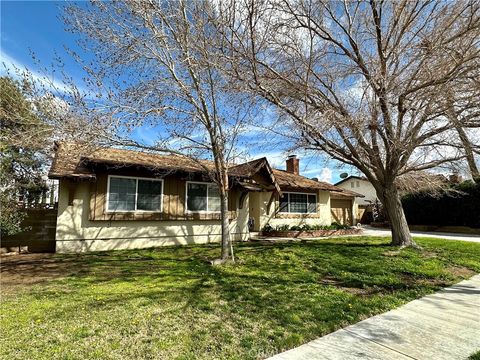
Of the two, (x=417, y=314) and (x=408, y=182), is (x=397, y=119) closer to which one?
(x=408, y=182)

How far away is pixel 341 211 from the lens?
2466 centimetres

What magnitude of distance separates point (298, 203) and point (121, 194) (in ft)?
38.4

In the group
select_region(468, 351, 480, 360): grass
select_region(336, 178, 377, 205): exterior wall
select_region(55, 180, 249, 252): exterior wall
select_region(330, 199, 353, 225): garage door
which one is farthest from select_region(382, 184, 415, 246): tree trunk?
select_region(336, 178, 377, 205): exterior wall

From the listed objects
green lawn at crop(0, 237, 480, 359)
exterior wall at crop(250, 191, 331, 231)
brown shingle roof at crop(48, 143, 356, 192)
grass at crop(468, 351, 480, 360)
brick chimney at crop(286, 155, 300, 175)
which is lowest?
grass at crop(468, 351, 480, 360)

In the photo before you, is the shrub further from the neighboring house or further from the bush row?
the neighboring house

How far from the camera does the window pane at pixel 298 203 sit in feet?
64.0

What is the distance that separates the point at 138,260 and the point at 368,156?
344 inches

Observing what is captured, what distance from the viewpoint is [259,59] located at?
9070mm

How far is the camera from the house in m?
11.2

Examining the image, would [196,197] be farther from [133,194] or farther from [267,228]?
[267,228]

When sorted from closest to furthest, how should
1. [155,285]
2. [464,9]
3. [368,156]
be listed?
[155,285] < [464,9] < [368,156]

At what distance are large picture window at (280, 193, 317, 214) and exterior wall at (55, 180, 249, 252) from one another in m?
6.56

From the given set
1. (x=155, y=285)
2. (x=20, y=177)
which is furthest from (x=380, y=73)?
(x=20, y=177)

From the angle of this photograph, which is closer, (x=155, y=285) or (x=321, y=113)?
(x=155, y=285)
